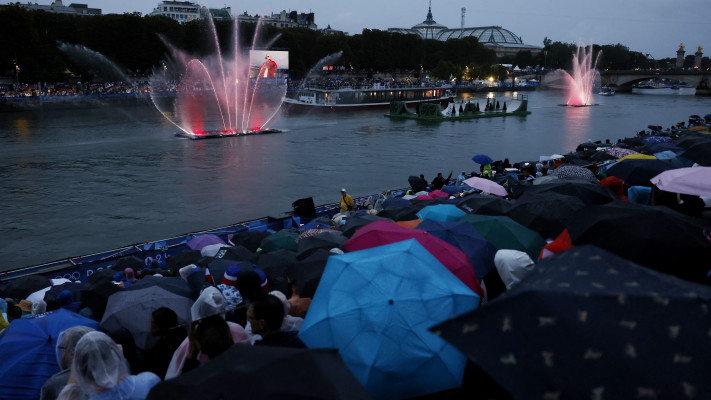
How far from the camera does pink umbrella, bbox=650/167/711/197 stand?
670cm

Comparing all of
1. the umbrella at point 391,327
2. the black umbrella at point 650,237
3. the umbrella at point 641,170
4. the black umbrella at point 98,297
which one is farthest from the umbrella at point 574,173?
the black umbrella at point 98,297

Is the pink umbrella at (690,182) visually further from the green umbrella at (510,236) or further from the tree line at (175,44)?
the tree line at (175,44)

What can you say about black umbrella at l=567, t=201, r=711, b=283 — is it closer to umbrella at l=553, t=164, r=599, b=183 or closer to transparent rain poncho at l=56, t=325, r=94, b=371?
transparent rain poncho at l=56, t=325, r=94, b=371

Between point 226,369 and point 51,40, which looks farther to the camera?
point 51,40

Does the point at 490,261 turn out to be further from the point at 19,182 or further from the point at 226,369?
the point at 19,182

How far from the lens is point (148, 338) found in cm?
455

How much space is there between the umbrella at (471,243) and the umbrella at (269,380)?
11.1 ft

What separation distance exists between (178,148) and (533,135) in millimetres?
24795

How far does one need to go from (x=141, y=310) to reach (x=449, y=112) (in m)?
50.9

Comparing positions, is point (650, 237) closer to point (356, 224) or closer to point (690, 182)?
point (690, 182)

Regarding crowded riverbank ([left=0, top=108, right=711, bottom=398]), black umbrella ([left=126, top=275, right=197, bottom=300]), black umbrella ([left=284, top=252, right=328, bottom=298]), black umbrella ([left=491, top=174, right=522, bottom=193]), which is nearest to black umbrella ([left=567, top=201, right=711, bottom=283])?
crowded riverbank ([left=0, top=108, right=711, bottom=398])

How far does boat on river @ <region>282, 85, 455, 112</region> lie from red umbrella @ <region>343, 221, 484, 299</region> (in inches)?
2250

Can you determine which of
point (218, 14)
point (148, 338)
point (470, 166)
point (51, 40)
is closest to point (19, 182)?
point (470, 166)

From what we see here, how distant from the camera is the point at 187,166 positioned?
2669cm
